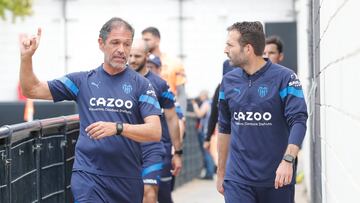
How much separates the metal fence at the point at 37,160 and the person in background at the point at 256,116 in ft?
4.94

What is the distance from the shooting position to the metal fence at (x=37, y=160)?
6.41 metres

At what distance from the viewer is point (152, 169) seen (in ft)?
30.5

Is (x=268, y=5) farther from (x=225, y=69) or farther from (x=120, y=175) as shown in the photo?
(x=120, y=175)

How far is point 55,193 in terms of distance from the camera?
8.30 meters

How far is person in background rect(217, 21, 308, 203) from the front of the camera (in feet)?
22.2

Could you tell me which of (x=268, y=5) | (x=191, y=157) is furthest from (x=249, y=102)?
(x=268, y=5)

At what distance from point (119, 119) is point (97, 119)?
0.52 ft

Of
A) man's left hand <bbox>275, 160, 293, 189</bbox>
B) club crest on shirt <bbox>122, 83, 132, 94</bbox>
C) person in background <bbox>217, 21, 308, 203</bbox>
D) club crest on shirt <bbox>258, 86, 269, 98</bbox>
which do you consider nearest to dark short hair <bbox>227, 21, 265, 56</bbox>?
person in background <bbox>217, 21, 308, 203</bbox>

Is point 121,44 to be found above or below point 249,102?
above

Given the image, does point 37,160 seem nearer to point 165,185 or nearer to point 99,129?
point 99,129
